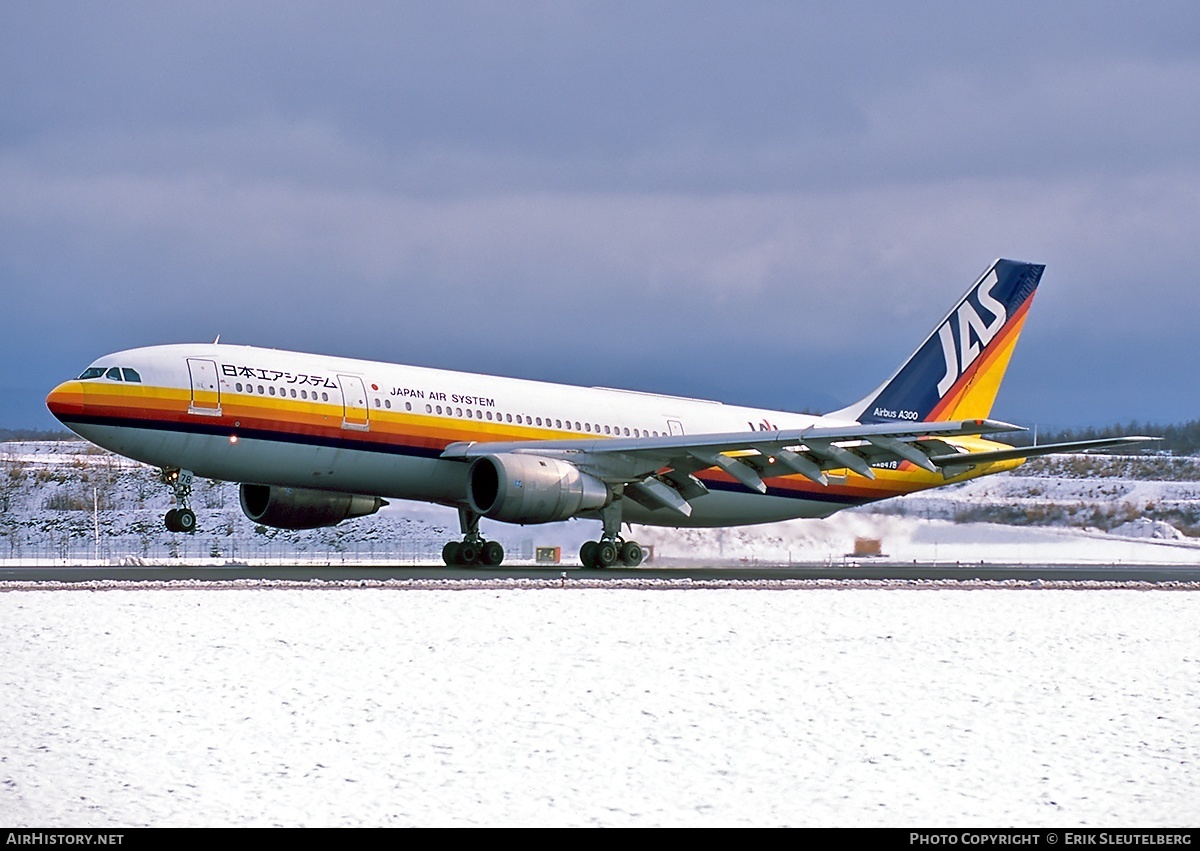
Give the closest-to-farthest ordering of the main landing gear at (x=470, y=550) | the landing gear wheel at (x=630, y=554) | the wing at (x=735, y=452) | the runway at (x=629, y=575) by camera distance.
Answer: the runway at (x=629, y=575), the wing at (x=735, y=452), the landing gear wheel at (x=630, y=554), the main landing gear at (x=470, y=550)

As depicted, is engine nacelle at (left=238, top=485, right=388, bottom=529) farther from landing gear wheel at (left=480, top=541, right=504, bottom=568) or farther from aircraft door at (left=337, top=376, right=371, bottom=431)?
landing gear wheel at (left=480, top=541, right=504, bottom=568)

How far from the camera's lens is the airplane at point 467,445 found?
108 feet

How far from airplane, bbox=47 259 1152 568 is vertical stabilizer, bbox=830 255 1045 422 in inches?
116

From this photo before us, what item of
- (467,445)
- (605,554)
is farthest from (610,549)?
(467,445)

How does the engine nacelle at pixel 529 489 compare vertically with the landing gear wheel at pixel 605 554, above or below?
above

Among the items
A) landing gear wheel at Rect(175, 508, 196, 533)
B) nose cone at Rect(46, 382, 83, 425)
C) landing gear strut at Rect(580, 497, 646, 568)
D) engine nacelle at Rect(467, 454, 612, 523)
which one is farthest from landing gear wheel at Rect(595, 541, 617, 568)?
nose cone at Rect(46, 382, 83, 425)

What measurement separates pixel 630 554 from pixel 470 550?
3.86 meters

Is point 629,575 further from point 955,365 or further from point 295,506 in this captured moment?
point 955,365

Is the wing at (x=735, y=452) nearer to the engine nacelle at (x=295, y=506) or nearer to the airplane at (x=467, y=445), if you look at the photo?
the airplane at (x=467, y=445)

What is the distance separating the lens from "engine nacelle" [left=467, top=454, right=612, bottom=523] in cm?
3384

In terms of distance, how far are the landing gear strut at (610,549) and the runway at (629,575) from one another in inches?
16.9

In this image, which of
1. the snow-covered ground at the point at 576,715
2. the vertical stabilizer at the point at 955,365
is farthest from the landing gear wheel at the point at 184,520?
the vertical stabilizer at the point at 955,365

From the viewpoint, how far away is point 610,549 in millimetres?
37000

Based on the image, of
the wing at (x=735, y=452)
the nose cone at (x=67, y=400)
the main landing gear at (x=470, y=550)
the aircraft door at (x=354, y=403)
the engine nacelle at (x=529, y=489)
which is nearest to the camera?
the nose cone at (x=67, y=400)
